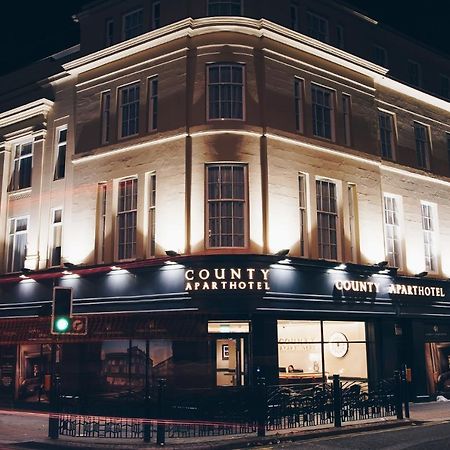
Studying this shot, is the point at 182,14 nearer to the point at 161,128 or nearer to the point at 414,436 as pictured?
the point at 161,128

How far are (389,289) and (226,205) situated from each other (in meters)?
7.50

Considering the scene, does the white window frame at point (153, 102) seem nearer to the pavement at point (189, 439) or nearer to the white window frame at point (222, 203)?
the white window frame at point (222, 203)

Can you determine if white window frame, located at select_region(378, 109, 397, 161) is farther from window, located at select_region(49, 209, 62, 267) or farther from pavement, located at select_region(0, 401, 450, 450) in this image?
window, located at select_region(49, 209, 62, 267)

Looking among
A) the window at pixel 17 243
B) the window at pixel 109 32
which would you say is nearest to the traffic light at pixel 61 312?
the window at pixel 17 243

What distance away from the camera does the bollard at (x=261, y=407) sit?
1542 centimetres

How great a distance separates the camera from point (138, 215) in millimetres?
20781

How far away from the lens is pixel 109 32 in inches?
921

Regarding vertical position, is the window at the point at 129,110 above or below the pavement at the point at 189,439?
above

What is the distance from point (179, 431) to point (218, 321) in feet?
12.7

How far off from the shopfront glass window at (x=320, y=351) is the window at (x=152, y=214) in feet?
15.9

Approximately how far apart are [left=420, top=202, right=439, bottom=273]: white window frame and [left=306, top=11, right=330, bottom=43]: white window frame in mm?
8081

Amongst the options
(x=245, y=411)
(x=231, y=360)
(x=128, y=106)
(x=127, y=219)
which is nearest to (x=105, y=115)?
(x=128, y=106)

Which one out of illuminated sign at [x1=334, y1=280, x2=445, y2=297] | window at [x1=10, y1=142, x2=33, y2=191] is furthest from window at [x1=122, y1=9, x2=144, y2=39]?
illuminated sign at [x1=334, y1=280, x2=445, y2=297]

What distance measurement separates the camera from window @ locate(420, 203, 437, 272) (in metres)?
25.8
